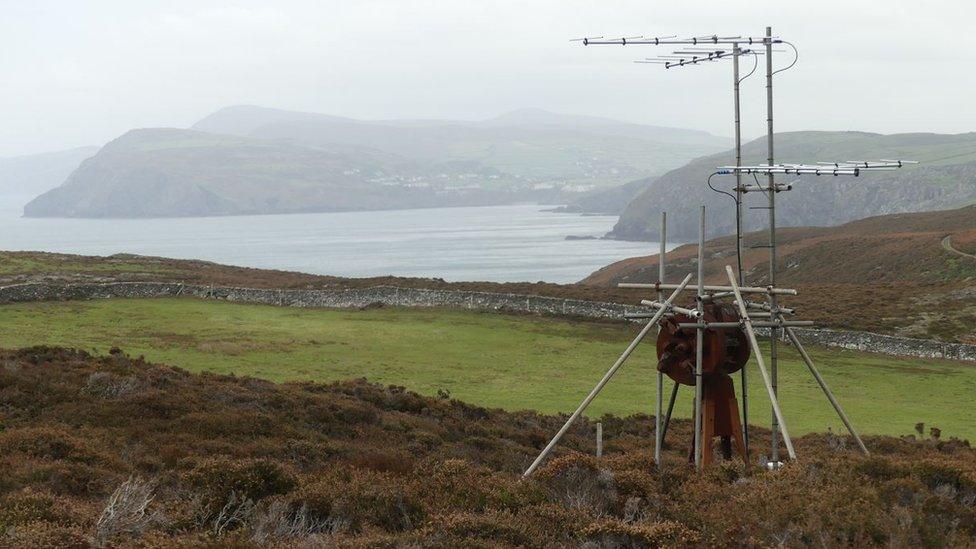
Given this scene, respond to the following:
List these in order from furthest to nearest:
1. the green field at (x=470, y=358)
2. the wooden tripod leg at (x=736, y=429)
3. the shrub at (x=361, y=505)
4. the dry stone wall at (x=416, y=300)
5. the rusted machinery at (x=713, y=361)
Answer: the dry stone wall at (x=416, y=300) → the green field at (x=470, y=358) → the wooden tripod leg at (x=736, y=429) → the rusted machinery at (x=713, y=361) → the shrub at (x=361, y=505)

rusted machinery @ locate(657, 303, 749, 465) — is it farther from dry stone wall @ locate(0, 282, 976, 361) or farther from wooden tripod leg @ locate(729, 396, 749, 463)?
dry stone wall @ locate(0, 282, 976, 361)

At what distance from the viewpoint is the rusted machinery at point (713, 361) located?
16.1m

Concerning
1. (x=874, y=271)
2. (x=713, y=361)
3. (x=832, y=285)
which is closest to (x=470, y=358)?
(x=713, y=361)

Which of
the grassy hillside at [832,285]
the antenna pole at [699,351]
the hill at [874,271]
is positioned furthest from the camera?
the hill at [874,271]

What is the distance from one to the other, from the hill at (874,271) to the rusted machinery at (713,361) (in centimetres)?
316

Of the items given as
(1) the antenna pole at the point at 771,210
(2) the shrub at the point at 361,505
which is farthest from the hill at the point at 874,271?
(2) the shrub at the point at 361,505

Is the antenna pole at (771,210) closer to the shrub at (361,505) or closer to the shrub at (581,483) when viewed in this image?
the shrub at (581,483)

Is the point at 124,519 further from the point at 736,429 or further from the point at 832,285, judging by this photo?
the point at 832,285

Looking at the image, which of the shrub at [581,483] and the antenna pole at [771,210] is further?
the antenna pole at [771,210]

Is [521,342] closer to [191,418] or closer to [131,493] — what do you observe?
[191,418]

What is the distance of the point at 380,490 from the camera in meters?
13.2

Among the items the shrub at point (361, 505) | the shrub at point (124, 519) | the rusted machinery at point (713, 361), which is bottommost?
the shrub at point (361, 505)

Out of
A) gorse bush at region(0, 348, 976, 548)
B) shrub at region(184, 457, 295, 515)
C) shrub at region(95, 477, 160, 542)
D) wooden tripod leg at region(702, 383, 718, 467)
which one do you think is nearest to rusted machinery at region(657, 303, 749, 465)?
wooden tripod leg at region(702, 383, 718, 467)

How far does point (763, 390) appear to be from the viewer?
34406mm
